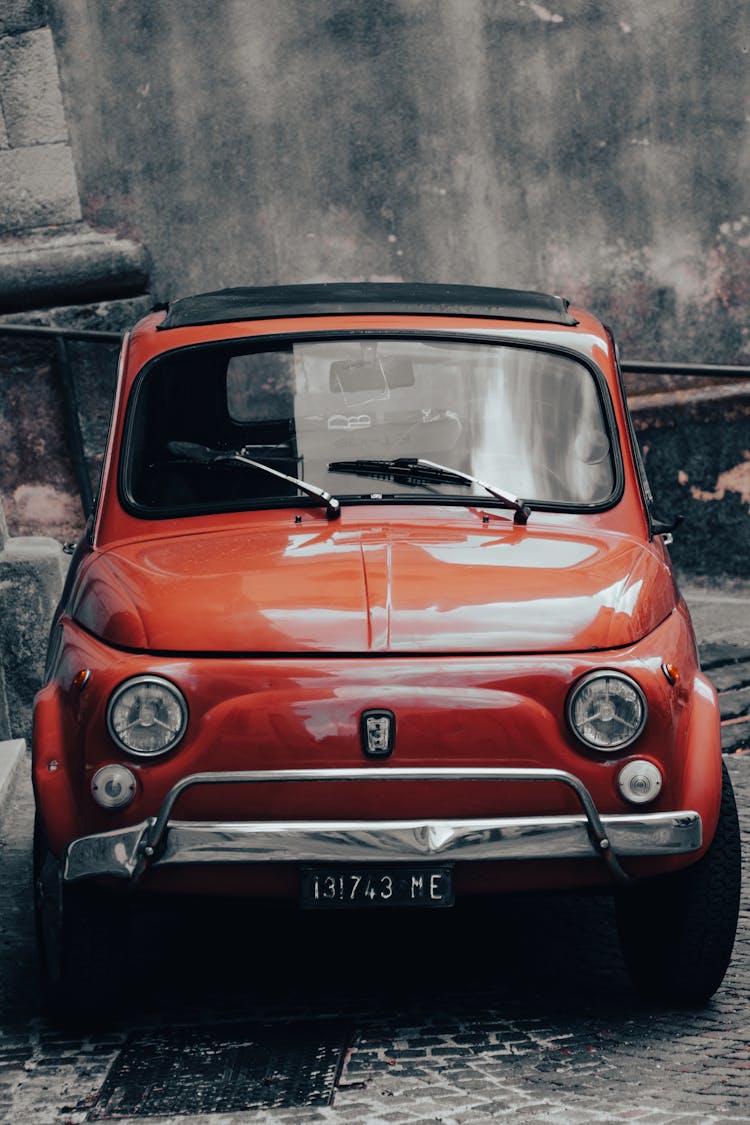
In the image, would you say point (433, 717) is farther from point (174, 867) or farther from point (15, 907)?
point (15, 907)

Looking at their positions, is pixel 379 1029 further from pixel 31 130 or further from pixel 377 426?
pixel 31 130

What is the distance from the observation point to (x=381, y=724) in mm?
3807

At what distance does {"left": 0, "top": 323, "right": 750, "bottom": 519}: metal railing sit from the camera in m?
8.95

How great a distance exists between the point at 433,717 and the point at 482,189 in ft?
23.2

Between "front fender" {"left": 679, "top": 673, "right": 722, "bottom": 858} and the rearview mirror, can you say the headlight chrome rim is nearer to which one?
"front fender" {"left": 679, "top": 673, "right": 722, "bottom": 858}

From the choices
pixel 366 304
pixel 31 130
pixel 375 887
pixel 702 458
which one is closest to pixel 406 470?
pixel 366 304

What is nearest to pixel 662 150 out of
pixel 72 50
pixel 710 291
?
pixel 710 291

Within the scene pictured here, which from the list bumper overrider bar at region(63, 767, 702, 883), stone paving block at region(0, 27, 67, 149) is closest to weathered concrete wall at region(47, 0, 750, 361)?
stone paving block at region(0, 27, 67, 149)

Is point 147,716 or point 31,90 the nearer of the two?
point 147,716

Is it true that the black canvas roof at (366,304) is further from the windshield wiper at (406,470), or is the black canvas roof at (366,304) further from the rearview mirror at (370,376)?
the windshield wiper at (406,470)

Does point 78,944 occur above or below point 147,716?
below

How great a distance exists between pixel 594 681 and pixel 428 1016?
1030 millimetres

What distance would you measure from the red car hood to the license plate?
0.51 meters

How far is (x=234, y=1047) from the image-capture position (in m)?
4.05
